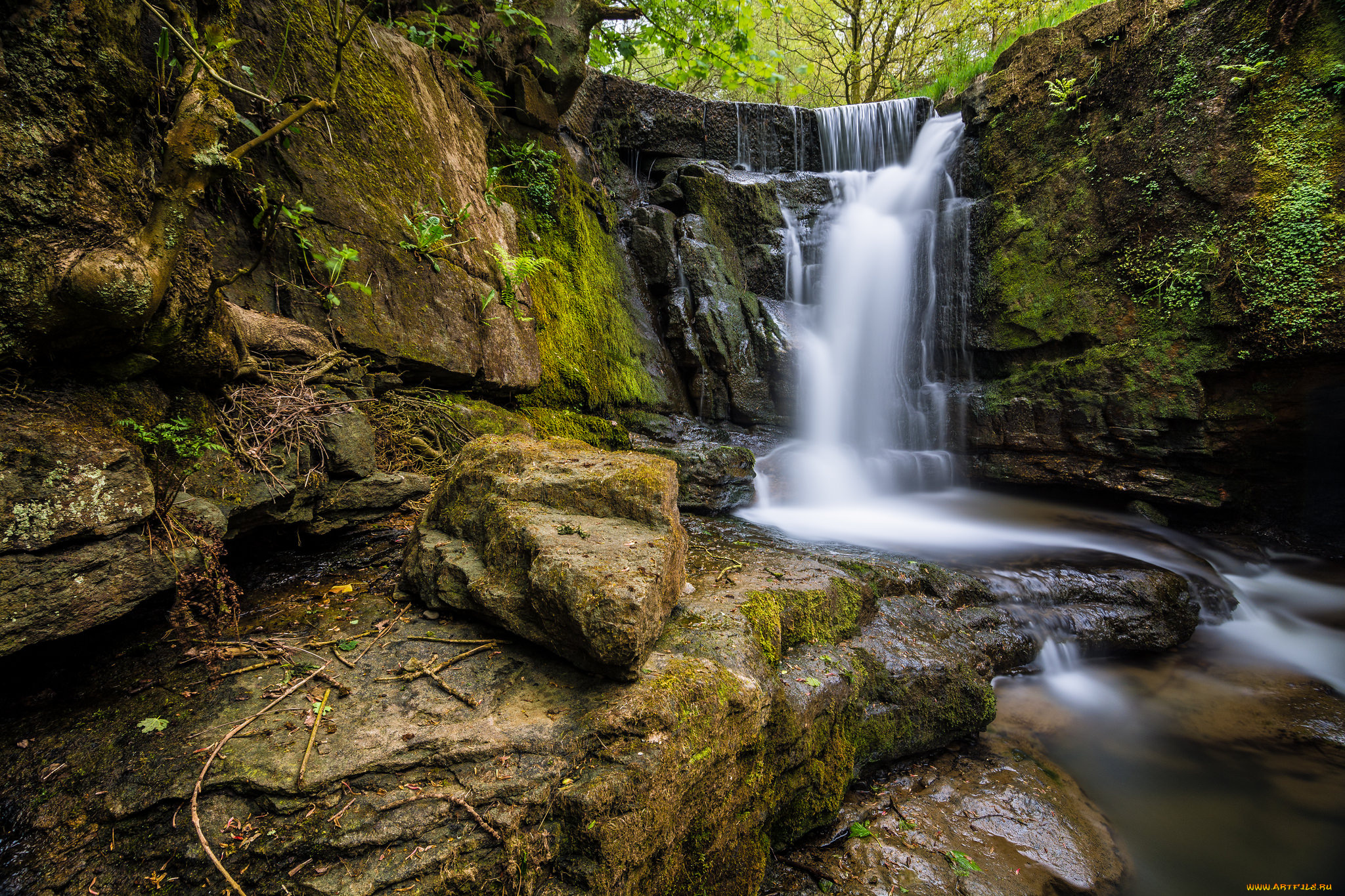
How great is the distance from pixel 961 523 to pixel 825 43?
1354cm

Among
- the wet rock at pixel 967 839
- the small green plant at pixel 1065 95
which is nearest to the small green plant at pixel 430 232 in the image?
the wet rock at pixel 967 839

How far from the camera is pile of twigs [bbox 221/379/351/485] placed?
2316mm

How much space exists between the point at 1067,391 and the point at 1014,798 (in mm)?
6270

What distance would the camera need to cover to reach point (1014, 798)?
2.71 m

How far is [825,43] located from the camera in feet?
43.8

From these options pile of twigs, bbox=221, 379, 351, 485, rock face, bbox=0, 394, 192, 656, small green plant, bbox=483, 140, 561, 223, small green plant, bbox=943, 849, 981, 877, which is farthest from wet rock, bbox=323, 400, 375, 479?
small green plant, bbox=483, 140, 561, 223

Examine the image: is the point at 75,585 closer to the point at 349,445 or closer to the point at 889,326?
the point at 349,445

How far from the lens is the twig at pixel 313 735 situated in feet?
4.74

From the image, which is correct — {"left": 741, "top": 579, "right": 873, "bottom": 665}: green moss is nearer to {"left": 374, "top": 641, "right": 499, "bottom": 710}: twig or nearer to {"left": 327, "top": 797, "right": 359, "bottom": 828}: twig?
{"left": 374, "top": 641, "right": 499, "bottom": 710}: twig

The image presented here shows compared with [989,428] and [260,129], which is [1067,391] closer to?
[989,428]

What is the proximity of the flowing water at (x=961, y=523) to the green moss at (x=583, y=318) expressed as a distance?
2304mm

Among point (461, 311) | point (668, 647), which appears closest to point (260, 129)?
point (461, 311)

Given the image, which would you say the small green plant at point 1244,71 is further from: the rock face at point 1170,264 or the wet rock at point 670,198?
the wet rock at point 670,198

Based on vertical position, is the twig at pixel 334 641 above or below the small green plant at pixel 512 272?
below
